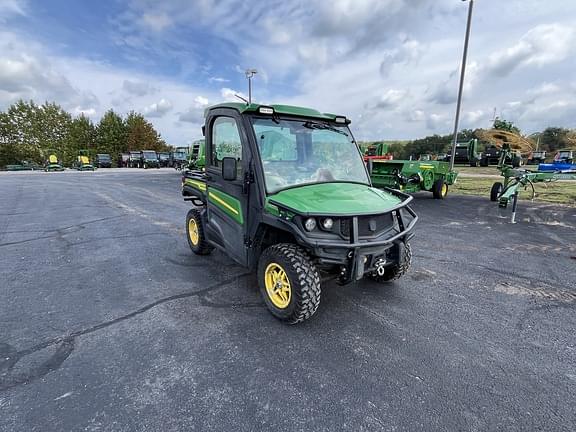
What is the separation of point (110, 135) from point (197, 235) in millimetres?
55274

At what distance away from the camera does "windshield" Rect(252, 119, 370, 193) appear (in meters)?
3.33

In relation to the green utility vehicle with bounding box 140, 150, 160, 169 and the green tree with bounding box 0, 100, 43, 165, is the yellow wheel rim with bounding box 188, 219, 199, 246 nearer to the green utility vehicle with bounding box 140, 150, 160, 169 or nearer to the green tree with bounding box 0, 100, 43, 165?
the green utility vehicle with bounding box 140, 150, 160, 169

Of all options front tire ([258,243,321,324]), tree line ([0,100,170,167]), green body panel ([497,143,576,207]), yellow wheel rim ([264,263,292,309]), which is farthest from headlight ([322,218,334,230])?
tree line ([0,100,170,167])

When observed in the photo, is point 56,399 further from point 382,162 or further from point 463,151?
point 463,151

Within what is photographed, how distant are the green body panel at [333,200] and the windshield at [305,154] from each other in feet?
0.52

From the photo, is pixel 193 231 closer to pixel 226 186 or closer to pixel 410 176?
pixel 226 186

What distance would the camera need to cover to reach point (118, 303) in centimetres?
353

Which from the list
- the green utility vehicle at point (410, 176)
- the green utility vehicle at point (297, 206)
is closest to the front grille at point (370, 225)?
A: the green utility vehicle at point (297, 206)

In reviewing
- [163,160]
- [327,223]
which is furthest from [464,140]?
[327,223]

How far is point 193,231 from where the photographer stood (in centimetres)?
520

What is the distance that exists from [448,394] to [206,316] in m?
2.29

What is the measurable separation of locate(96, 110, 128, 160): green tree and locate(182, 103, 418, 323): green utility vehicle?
182 feet

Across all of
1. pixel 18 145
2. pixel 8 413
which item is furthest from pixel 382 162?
pixel 18 145

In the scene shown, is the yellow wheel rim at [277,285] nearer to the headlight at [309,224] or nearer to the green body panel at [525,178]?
the headlight at [309,224]
